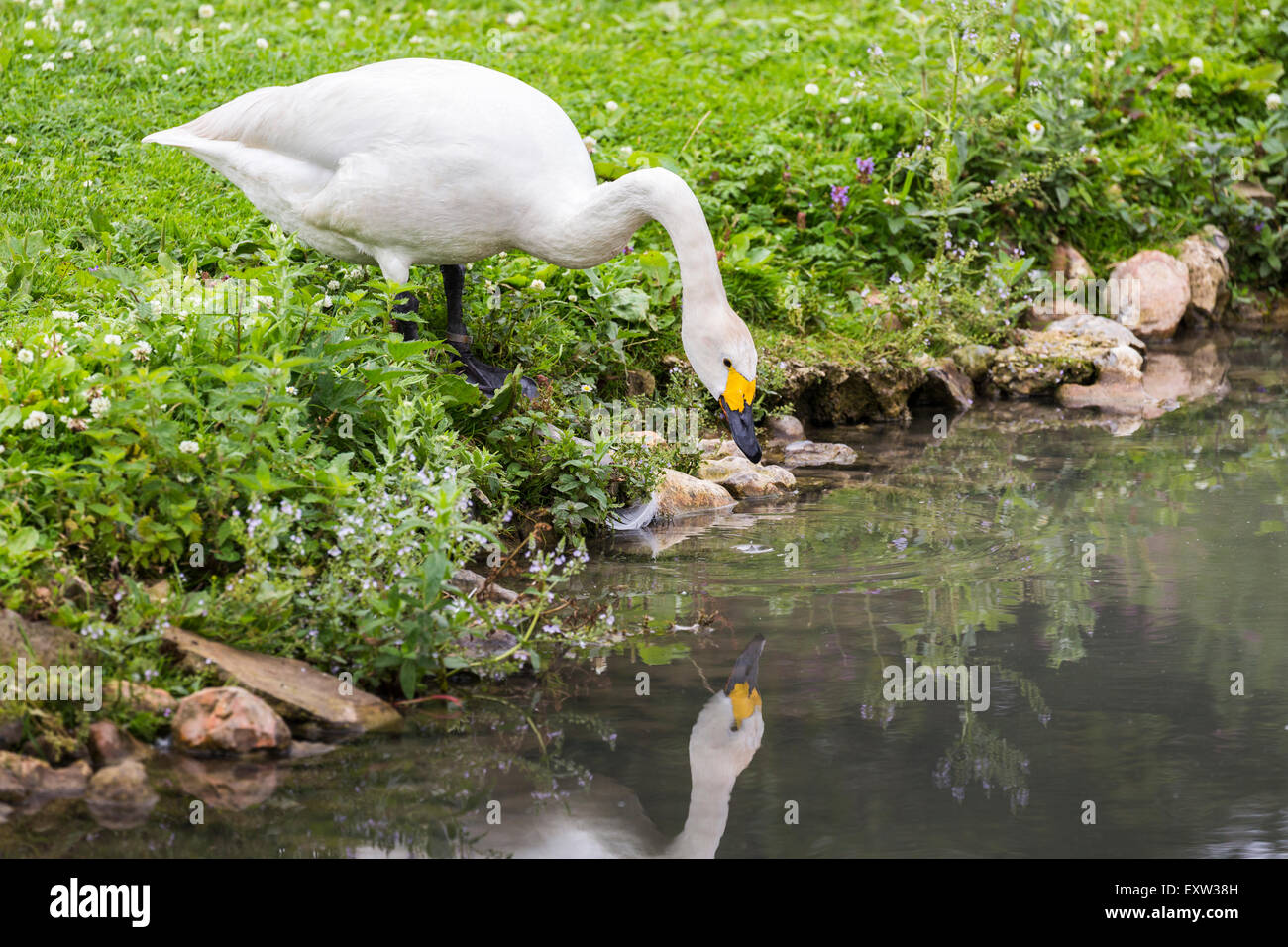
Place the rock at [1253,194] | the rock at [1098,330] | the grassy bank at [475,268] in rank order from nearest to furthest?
the grassy bank at [475,268] → the rock at [1098,330] → the rock at [1253,194]

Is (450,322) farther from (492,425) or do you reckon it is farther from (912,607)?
(912,607)

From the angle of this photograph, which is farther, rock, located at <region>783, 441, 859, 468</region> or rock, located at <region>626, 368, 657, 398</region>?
rock, located at <region>626, 368, 657, 398</region>

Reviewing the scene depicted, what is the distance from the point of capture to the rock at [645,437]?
21.6 feet

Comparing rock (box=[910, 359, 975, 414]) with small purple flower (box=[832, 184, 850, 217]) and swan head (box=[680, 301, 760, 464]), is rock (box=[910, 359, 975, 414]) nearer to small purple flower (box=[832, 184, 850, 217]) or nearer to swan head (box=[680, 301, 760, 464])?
small purple flower (box=[832, 184, 850, 217])

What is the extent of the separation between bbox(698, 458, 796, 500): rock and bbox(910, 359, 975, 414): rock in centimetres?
174

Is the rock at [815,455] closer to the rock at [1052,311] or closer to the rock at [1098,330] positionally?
the rock at [1098,330]

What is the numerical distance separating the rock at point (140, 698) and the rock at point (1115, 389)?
587 centimetres

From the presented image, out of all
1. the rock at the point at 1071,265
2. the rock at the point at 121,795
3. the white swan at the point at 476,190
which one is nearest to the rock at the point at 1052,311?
the rock at the point at 1071,265

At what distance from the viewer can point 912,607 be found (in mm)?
5477

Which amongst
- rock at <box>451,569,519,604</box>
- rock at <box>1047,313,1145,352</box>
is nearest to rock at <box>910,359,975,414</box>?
rock at <box>1047,313,1145,352</box>

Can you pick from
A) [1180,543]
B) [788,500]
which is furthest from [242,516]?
[1180,543]

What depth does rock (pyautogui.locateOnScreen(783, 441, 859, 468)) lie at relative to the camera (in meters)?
7.58

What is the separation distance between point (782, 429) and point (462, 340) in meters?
1.91

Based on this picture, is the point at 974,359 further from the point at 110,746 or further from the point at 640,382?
the point at 110,746
